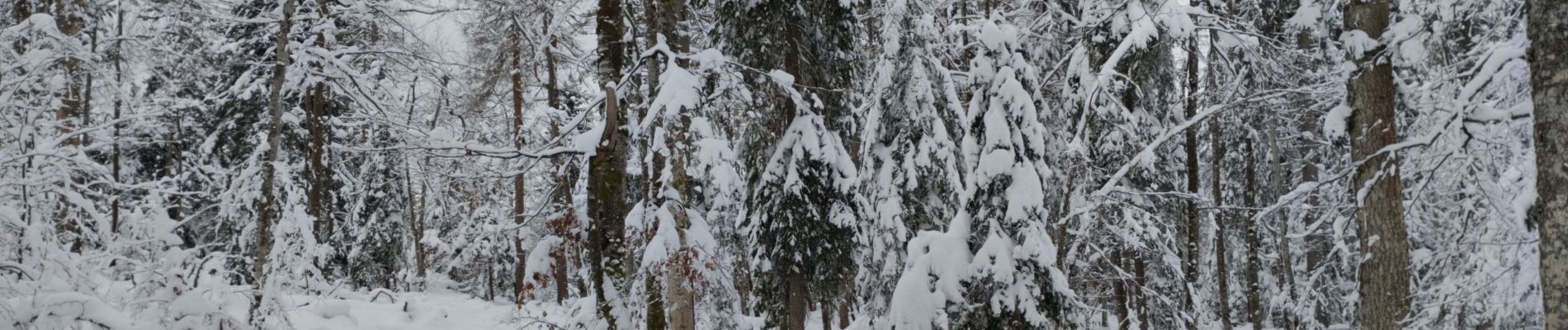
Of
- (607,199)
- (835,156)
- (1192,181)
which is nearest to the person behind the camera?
(607,199)

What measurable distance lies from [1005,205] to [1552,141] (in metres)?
5.20

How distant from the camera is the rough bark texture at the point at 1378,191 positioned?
25.4 feet

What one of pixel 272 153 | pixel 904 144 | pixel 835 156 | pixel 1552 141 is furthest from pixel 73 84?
pixel 1552 141

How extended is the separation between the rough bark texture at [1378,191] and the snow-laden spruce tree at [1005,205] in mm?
2944

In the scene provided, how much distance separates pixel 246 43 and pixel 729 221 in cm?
1244

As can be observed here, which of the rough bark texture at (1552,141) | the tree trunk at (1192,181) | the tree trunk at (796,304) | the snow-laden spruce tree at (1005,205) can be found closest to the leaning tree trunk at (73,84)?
the tree trunk at (796,304)

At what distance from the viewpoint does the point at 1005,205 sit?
980cm

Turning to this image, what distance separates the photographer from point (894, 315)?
32.8ft

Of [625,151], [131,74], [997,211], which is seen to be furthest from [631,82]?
[131,74]

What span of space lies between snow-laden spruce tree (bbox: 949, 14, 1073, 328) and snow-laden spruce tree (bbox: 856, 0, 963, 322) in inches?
63.1

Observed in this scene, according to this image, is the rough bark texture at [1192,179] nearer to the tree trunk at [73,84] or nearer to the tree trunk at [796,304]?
the tree trunk at [796,304]

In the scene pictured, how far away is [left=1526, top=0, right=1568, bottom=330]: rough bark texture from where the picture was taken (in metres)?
4.91

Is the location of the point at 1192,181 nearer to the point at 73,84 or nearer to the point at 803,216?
the point at 803,216

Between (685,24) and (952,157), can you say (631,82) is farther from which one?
(952,157)
